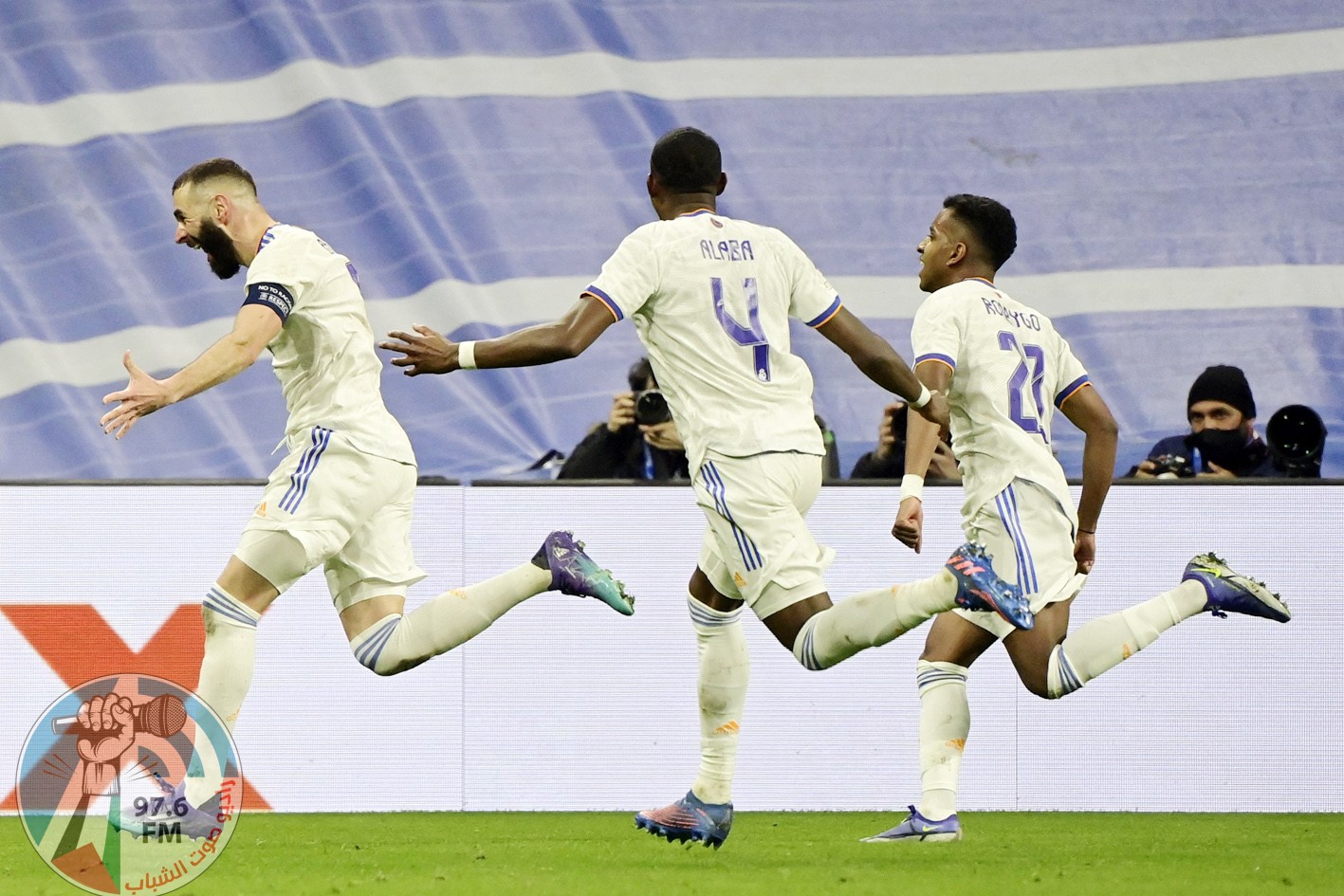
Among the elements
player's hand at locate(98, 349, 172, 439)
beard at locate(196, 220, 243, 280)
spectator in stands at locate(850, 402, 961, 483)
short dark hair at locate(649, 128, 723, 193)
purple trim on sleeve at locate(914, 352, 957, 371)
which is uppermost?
short dark hair at locate(649, 128, 723, 193)

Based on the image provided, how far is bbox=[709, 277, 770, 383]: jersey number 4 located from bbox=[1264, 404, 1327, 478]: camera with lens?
299 cm

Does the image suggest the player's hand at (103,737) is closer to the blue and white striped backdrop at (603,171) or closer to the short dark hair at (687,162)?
the short dark hair at (687,162)

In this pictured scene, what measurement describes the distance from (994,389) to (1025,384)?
0.35 feet

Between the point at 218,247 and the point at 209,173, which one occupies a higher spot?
the point at 209,173

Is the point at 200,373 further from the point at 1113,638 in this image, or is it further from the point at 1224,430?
the point at 1224,430

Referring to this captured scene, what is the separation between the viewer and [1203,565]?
17.8 ft

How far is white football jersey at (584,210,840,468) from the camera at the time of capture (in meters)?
4.82

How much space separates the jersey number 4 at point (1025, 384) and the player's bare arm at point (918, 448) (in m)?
0.22

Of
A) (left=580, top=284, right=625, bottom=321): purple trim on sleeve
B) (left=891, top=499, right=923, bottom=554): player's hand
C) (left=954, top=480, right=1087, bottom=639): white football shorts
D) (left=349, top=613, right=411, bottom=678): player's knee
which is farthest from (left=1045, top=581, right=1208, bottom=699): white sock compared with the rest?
(left=349, top=613, right=411, bottom=678): player's knee

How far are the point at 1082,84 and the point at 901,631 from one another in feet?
18.0

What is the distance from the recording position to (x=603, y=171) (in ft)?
30.5

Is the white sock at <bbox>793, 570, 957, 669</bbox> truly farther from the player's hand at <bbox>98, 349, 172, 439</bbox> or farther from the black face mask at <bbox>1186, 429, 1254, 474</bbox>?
the black face mask at <bbox>1186, 429, 1254, 474</bbox>

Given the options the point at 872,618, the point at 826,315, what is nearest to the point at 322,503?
the point at 826,315

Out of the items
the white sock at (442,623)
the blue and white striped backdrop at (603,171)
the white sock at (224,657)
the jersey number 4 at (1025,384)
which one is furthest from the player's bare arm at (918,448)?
the blue and white striped backdrop at (603,171)
